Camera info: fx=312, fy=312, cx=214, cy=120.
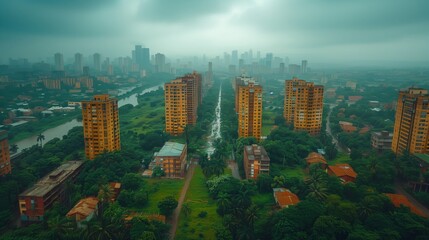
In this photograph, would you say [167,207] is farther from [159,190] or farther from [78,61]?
[78,61]

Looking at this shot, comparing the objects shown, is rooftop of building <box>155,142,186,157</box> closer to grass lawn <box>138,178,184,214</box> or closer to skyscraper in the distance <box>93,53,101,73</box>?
grass lawn <box>138,178,184,214</box>

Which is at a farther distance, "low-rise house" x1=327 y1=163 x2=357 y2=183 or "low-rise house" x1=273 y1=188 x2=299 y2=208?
"low-rise house" x1=327 y1=163 x2=357 y2=183

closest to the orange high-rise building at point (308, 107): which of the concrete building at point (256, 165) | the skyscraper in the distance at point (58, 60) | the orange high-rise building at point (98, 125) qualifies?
the concrete building at point (256, 165)

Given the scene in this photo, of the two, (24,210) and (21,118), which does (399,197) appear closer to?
(24,210)

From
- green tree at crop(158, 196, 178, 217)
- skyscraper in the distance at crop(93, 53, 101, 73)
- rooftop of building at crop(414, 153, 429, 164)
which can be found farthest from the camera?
skyscraper in the distance at crop(93, 53, 101, 73)

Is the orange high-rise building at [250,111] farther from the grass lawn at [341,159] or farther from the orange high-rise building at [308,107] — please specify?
the grass lawn at [341,159]

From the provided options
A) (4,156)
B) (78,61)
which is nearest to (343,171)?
(4,156)

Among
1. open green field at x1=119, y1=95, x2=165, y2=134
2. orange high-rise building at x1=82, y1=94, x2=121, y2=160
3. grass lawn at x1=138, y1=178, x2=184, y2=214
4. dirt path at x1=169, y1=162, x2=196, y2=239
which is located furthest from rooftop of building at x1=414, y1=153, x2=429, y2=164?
open green field at x1=119, y1=95, x2=165, y2=134

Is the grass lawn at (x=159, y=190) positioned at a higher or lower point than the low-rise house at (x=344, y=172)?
lower
